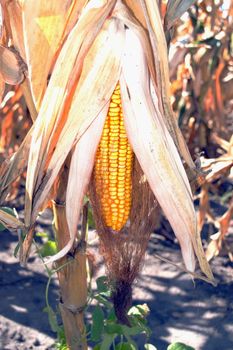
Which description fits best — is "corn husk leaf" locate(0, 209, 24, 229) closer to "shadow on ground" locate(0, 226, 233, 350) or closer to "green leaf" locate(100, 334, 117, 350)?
"green leaf" locate(100, 334, 117, 350)

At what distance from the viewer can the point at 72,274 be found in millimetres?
1251

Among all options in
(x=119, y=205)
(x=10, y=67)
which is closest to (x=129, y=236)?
(x=119, y=205)

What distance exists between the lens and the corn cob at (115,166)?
1015 millimetres

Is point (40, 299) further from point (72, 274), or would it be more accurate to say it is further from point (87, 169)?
point (87, 169)

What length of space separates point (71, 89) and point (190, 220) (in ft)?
0.87

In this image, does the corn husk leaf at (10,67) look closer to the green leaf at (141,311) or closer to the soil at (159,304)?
the green leaf at (141,311)

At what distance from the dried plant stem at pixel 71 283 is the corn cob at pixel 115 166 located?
12 centimetres

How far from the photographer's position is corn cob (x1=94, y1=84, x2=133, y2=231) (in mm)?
1015

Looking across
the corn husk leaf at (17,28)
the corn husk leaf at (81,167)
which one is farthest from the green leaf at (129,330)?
the corn husk leaf at (17,28)

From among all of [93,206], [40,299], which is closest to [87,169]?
[93,206]

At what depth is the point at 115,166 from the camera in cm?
101

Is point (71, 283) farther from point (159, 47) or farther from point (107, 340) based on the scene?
point (159, 47)

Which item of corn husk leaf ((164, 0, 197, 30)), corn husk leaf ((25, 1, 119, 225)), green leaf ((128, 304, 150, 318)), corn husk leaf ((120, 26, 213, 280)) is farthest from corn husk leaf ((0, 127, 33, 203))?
green leaf ((128, 304, 150, 318))

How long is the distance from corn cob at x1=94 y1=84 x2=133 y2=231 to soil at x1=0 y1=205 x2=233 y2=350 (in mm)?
883
